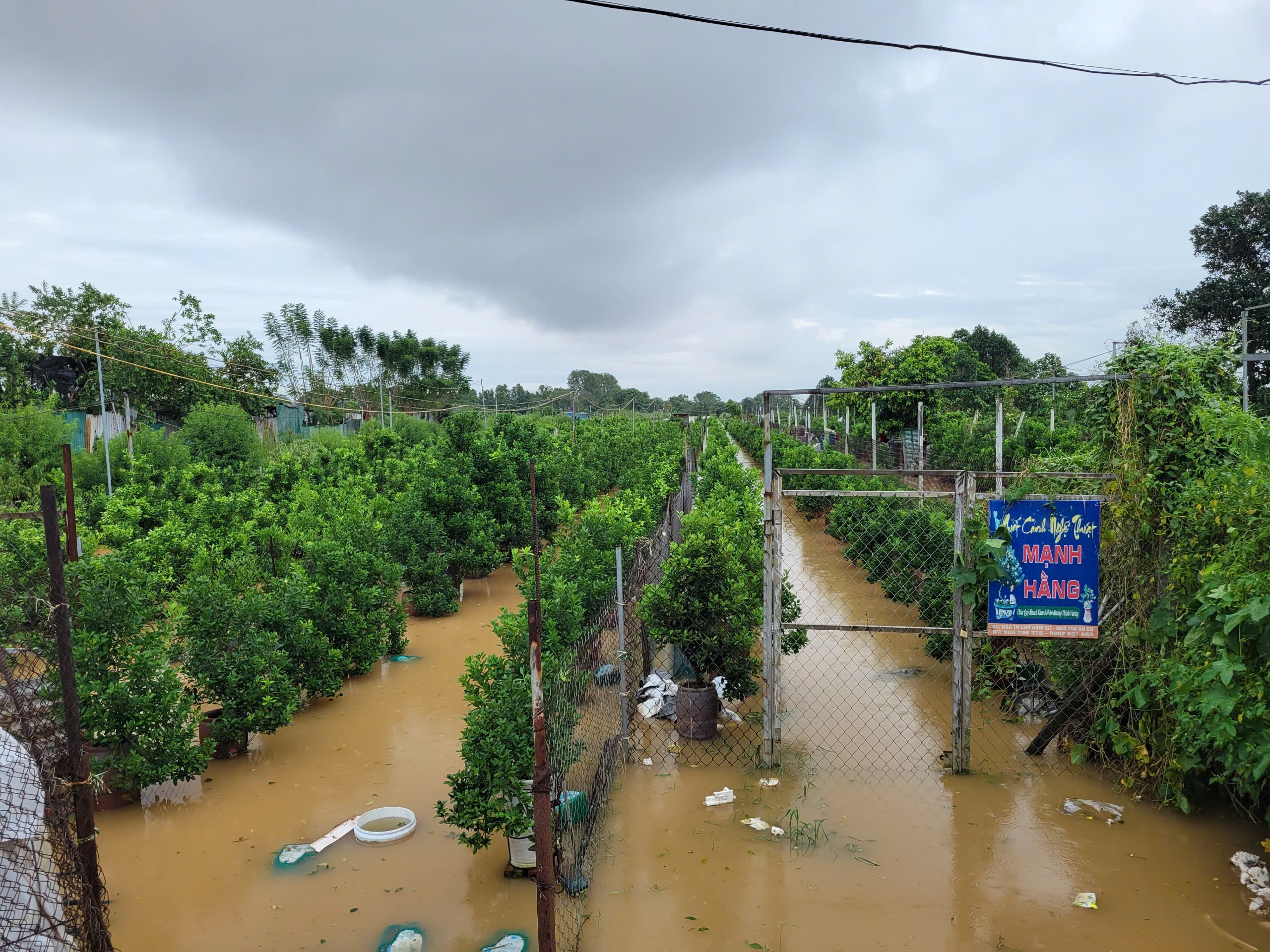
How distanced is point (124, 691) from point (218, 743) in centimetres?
171

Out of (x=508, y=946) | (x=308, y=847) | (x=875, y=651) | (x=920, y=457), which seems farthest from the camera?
(x=920, y=457)

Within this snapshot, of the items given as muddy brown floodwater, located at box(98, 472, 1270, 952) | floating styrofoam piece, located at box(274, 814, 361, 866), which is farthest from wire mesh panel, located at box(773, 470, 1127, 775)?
floating styrofoam piece, located at box(274, 814, 361, 866)

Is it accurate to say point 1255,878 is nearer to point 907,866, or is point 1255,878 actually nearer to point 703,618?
point 907,866

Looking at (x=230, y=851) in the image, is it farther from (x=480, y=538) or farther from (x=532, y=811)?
(x=480, y=538)

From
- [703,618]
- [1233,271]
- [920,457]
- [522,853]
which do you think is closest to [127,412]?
[920,457]

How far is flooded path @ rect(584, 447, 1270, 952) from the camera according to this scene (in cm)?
463

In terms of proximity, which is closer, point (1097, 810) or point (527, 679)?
point (527, 679)

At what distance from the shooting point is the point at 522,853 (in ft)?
17.4

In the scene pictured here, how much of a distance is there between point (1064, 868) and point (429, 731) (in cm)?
582

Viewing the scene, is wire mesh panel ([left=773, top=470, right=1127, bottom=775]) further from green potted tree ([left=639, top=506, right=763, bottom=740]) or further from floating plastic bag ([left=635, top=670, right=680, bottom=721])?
floating plastic bag ([left=635, top=670, right=680, bottom=721])

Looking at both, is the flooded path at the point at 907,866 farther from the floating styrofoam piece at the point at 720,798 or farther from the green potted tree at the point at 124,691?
the green potted tree at the point at 124,691

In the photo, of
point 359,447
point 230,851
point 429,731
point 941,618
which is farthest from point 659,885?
point 359,447

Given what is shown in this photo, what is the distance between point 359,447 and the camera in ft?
86.2

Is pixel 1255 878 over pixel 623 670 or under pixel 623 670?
under
